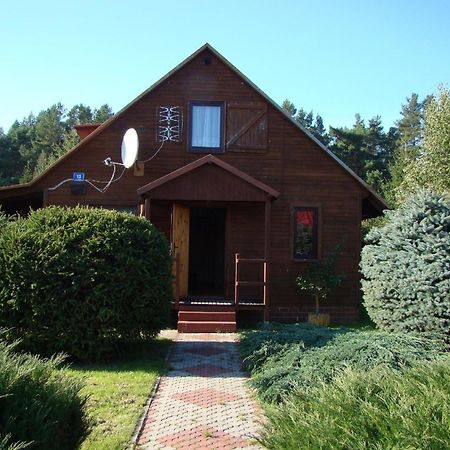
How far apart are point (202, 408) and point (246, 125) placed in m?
9.42

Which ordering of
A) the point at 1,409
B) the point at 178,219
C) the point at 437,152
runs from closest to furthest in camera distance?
1. the point at 1,409
2. the point at 178,219
3. the point at 437,152

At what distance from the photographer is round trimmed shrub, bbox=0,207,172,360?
8289 millimetres

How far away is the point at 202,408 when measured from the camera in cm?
641

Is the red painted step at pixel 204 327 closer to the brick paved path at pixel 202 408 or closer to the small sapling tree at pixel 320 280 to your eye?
the brick paved path at pixel 202 408

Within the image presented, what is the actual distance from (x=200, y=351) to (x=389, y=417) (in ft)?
21.2

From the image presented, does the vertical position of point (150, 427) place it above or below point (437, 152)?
below

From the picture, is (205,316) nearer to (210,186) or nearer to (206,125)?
(210,186)

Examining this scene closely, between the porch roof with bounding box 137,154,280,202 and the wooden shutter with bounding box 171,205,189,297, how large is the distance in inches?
34.9

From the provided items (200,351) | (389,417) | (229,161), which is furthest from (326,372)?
(229,161)

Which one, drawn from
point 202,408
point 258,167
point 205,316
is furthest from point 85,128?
point 202,408

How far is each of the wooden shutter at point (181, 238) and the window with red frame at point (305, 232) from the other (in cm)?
298

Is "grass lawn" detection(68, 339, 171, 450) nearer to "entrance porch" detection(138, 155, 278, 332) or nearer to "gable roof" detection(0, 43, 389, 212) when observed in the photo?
"entrance porch" detection(138, 155, 278, 332)

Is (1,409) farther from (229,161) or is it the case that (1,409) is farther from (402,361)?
(229,161)

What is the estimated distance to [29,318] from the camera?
8305 mm
